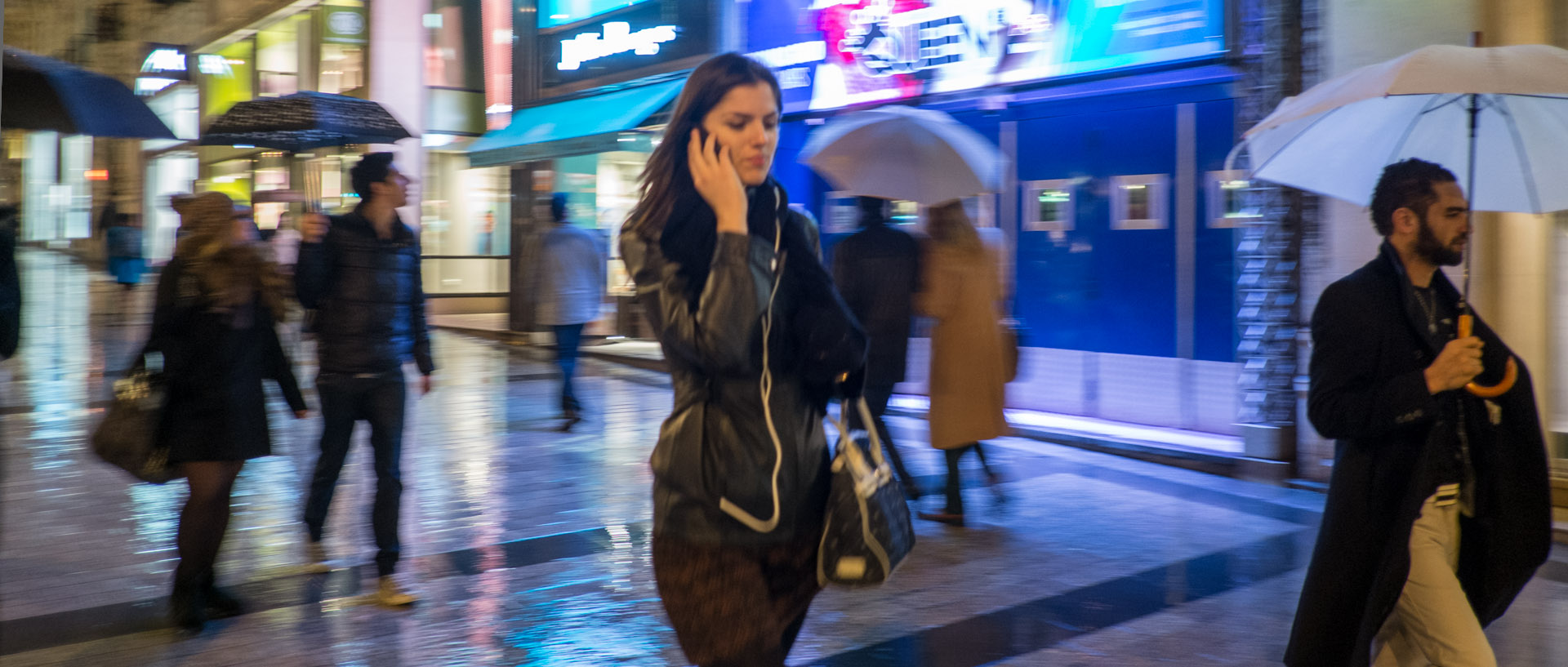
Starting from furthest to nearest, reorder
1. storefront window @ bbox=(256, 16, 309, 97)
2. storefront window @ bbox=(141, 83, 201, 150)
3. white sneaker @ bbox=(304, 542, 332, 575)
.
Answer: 1. storefront window @ bbox=(141, 83, 201, 150)
2. storefront window @ bbox=(256, 16, 309, 97)
3. white sneaker @ bbox=(304, 542, 332, 575)

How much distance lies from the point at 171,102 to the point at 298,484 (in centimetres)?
3293

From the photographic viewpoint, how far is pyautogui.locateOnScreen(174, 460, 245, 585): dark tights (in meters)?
4.91

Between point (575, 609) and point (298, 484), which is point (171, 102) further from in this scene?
point (575, 609)

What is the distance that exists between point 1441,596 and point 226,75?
33732 millimetres

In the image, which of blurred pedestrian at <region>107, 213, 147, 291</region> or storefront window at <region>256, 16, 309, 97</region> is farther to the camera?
storefront window at <region>256, 16, 309, 97</region>

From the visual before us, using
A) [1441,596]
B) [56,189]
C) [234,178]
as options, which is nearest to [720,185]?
[1441,596]

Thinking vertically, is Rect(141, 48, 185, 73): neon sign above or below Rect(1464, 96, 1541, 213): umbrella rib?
above

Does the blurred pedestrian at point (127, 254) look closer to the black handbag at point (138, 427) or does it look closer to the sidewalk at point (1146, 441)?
the sidewalk at point (1146, 441)

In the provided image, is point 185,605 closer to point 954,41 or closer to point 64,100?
point 64,100

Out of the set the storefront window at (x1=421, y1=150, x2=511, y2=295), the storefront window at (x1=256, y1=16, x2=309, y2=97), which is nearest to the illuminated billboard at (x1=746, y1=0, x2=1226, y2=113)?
the storefront window at (x1=421, y1=150, x2=511, y2=295)

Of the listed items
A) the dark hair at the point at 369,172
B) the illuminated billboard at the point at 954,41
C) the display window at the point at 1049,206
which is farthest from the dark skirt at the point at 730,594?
the display window at the point at 1049,206

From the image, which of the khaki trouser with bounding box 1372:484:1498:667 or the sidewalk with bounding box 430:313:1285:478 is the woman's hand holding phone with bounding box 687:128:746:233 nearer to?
the khaki trouser with bounding box 1372:484:1498:667

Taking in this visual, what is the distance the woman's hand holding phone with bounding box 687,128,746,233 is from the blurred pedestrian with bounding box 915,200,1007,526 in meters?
4.58

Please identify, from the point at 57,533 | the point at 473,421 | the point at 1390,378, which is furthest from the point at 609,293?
the point at 1390,378
